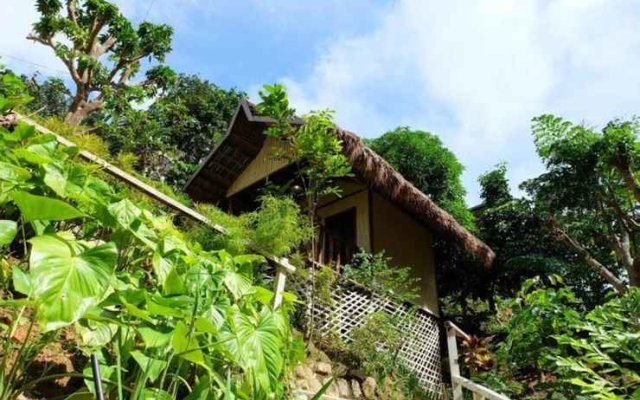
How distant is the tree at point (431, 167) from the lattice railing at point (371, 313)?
2.92m

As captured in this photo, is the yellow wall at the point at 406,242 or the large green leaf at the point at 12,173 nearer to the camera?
the large green leaf at the point at 12,173

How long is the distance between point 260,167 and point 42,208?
20.0ft

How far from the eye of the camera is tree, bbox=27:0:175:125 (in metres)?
9.54

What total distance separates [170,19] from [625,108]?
863 cm

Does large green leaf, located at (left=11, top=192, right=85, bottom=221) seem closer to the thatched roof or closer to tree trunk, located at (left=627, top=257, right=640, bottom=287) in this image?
the thatched roof

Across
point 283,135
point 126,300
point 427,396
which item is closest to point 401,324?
point 427,396

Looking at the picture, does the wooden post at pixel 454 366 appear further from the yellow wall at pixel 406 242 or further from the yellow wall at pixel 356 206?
the yellow wall at pixel 406 242

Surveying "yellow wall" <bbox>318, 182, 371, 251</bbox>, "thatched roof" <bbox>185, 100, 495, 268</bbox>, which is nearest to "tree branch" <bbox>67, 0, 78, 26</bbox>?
"thatched roof" <bbox>185, 100, 495, 268</bbox>

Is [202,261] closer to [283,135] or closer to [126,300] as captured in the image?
[126,300]

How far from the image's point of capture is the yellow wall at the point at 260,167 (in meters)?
7.05

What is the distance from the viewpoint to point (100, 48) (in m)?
10.1

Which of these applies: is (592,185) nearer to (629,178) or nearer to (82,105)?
(629,178)

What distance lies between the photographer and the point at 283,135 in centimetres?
546

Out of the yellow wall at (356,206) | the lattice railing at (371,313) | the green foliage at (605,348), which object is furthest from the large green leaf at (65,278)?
the yellow wall at (356,206)
